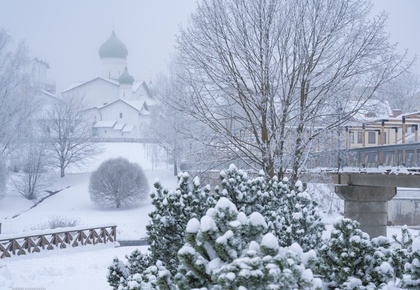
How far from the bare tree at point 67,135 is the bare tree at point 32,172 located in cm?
355

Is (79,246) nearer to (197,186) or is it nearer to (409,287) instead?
(197,186)

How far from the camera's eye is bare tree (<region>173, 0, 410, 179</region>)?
940 cm

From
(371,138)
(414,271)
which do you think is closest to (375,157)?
(414,271)

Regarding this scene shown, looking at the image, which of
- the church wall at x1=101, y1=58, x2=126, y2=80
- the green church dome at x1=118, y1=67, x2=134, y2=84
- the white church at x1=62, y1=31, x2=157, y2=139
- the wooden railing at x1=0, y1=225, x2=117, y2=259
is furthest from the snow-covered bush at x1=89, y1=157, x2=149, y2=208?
the church wall at x1=101, y1=58, x2=126, y2=80

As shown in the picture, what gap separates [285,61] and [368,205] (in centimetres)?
949

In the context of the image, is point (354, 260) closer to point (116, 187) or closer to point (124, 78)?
point (116, 187)

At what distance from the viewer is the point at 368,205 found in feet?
55.7

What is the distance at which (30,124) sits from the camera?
36.9 m

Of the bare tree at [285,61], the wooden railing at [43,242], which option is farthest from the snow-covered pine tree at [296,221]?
the wooden railing at [43,242]

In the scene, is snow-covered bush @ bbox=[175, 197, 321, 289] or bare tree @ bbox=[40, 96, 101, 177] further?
bare tree @ bbox=[40, 96, 101, 177]

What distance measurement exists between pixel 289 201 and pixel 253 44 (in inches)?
198

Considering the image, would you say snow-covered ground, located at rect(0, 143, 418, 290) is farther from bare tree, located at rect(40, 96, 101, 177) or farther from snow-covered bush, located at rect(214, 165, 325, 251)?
snow-covered bush, located at rect(214, 165, 325, 251)

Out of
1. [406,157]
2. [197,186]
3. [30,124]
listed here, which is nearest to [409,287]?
[197,186]

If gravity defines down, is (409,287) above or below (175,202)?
below
